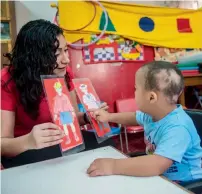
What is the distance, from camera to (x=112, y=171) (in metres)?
0.61

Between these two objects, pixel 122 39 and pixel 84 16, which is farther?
pixel 122 39

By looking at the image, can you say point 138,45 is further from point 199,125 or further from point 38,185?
point 38,185

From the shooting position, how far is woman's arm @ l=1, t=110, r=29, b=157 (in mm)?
809

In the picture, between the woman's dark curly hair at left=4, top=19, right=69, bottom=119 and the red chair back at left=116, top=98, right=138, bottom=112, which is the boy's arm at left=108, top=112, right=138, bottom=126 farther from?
the red chair back at left=116, top=98, right=138, bottom=112

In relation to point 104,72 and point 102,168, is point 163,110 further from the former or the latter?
point 104,72

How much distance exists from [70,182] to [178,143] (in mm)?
312

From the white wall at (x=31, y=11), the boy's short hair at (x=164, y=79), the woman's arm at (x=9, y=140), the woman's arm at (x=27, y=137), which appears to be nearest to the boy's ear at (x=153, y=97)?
the boy's short hair at (x=164, y=79)

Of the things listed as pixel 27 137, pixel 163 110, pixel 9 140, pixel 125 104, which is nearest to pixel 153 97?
pixel 163 110

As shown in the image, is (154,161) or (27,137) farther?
(27,137)

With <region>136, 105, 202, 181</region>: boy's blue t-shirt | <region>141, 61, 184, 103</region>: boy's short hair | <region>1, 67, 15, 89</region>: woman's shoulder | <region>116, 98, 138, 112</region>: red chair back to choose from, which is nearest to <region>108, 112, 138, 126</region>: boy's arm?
<region>136, 105, 202, 181</region>: boy's blue t-shirt

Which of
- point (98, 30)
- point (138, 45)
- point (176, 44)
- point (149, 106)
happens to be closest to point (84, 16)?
point (98, 30)

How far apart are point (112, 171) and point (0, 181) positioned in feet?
1.00

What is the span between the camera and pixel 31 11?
2701 millimetres

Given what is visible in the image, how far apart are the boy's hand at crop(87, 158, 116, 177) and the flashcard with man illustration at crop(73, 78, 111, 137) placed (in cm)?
23
